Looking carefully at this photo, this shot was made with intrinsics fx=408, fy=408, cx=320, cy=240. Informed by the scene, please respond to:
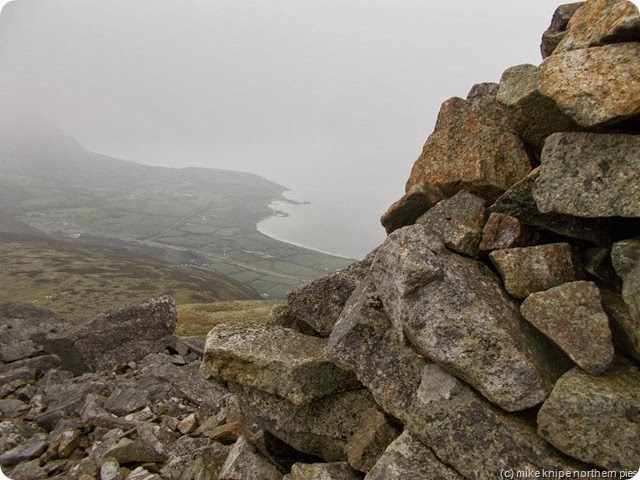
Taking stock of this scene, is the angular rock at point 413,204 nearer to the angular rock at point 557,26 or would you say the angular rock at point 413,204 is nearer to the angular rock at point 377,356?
the angular rock at point 377,356

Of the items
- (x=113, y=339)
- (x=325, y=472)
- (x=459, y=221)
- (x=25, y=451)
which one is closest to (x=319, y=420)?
(x=325, y=472)

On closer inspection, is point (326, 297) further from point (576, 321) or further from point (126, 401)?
point (126, 401)

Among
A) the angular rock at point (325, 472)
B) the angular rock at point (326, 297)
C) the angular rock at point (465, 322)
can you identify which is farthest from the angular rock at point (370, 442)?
the angular rock at point (326, 297)

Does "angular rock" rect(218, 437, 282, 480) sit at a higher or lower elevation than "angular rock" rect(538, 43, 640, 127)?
lower

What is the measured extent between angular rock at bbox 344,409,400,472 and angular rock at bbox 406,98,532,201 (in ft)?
25.0

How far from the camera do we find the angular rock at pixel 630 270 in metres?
8.48

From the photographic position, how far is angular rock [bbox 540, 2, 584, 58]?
13219 millimetres

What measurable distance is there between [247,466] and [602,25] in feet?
50.0

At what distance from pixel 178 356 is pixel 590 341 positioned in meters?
24.1

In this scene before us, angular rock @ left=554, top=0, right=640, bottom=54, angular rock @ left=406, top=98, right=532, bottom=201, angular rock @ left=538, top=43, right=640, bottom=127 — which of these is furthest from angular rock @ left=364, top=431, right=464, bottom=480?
angular rock @ left=554, top=0, right=640, bottom=54

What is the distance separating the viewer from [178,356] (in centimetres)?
2666

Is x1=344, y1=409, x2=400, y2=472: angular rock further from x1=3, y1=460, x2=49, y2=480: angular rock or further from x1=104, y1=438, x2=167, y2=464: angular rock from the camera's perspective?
x1=3, y1=460, x2=49, y2=480: angular rock

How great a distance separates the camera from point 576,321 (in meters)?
8.86

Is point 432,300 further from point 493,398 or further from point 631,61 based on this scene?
point 631,61
